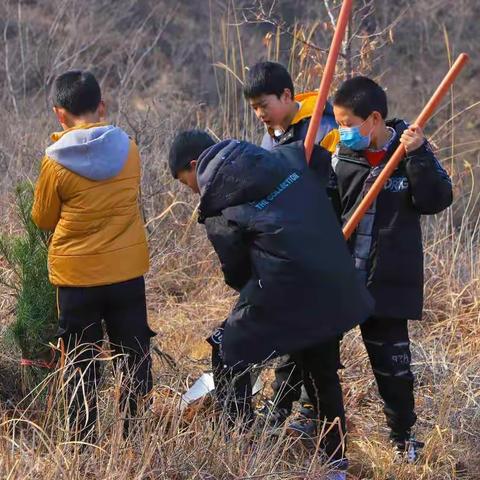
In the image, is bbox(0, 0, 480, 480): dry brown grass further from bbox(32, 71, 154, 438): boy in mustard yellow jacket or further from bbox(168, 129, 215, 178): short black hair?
bbox(168, 129, 215, 178): short black hair

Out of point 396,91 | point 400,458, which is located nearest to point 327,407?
point 400,458

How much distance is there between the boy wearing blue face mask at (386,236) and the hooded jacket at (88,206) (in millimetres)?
854

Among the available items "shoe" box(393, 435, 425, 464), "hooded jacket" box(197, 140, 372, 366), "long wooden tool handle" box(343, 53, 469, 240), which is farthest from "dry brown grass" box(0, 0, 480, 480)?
"long wooden tool handle" box(343, 53, 469, 240)

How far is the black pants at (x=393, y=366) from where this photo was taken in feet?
11.5

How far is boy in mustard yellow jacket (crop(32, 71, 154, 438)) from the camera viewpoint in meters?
3.36


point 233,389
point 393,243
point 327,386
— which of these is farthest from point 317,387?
point 393,243

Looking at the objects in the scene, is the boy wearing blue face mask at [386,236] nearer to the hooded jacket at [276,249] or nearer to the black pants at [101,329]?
the hooded jacket at [276,249]

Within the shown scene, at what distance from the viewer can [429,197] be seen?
3.35 m

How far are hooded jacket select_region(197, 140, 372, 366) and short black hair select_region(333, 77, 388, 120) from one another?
0.46 m

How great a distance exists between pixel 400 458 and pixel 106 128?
169 centimetres

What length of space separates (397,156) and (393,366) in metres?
0.81

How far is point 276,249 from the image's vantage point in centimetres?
300

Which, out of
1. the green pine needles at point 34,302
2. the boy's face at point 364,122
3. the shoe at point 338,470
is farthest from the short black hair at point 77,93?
the shoe at point 338,470

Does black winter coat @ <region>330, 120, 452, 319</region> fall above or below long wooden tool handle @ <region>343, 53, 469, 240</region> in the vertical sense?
below
